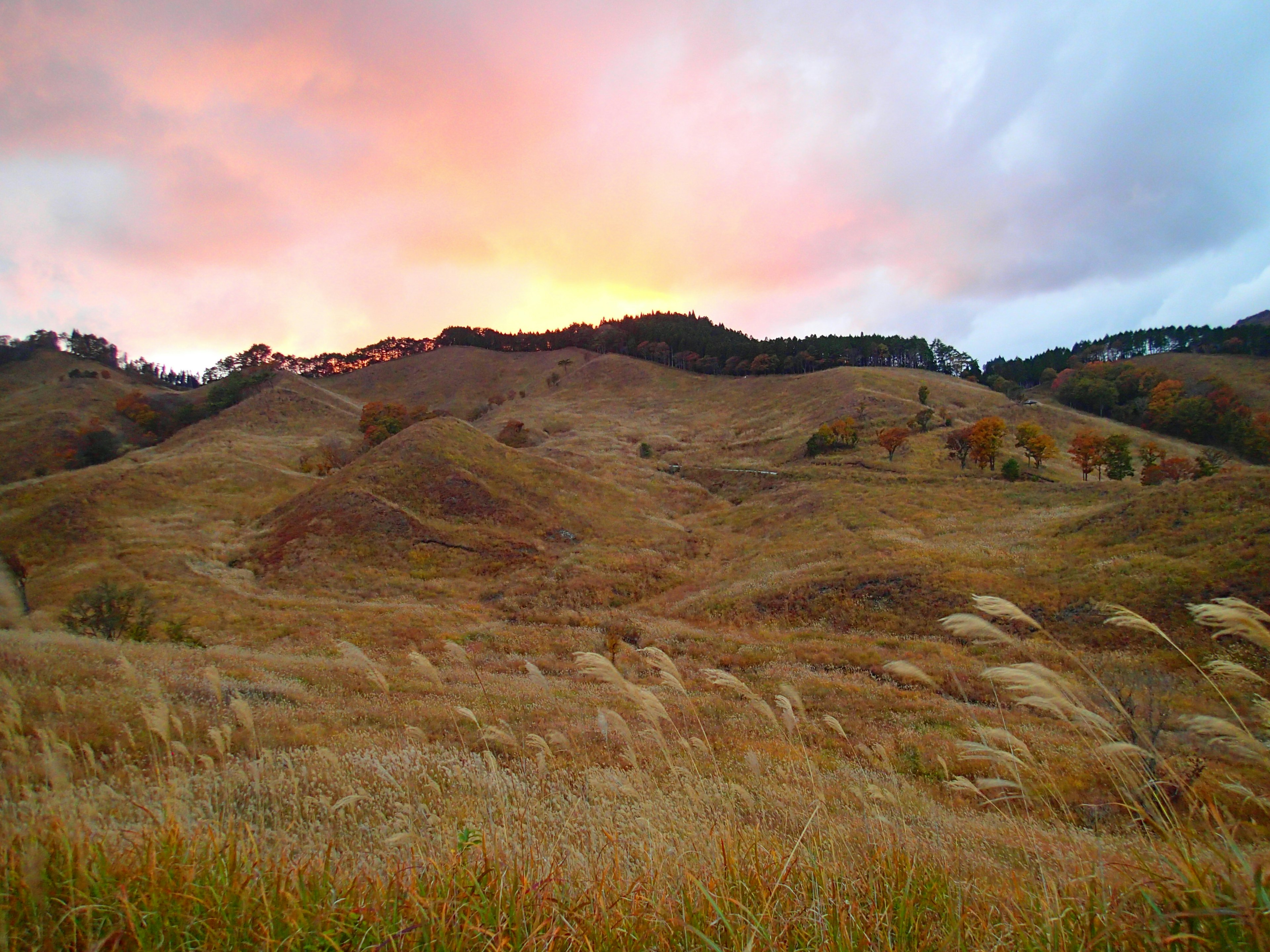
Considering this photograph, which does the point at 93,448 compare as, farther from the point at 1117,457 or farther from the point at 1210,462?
the point at 1210,462

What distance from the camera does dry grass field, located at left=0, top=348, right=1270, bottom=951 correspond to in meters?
3.01

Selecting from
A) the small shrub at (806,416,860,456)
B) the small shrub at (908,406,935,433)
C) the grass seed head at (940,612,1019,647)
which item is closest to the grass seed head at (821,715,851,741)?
the grass seed head at (940,612,1019,647)

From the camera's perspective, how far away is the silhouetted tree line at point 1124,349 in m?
127

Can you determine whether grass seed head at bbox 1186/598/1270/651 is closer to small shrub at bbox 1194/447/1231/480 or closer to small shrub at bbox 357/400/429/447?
small shrub at bbox 1194/447/1231/480

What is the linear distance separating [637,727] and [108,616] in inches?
851

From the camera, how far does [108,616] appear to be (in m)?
20.6

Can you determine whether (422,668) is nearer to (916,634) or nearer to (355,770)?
(355,770)

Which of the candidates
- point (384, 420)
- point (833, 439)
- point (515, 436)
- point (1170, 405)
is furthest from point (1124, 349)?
point (384, 420)

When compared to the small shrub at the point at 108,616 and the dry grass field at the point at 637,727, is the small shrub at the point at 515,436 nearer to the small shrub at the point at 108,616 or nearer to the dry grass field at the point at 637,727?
the dry grass field at the point at 637,727

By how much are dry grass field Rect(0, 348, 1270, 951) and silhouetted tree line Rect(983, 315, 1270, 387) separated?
413 ft

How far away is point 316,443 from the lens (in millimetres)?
82562

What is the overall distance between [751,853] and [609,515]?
45.3m

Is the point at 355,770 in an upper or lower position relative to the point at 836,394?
lower


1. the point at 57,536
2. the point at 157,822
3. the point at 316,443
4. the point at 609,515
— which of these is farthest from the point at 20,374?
the point at 157,822
